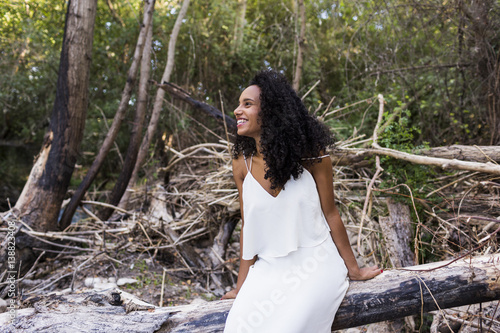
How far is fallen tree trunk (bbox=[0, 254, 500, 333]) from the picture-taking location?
209 centimetres

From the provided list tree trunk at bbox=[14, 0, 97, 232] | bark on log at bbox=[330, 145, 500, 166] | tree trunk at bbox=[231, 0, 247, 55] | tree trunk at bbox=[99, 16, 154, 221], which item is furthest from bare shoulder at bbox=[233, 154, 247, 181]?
tree trunk at bbox=[231, 0, 247, 55]

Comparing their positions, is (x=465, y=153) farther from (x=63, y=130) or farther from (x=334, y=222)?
(x=63, y=130)

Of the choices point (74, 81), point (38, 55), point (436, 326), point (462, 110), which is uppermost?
point (38, 55)

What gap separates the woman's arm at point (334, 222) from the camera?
7.19ft

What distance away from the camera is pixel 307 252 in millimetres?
2131

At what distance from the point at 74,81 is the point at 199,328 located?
3444 millimetres

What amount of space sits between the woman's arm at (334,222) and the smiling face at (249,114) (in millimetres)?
412

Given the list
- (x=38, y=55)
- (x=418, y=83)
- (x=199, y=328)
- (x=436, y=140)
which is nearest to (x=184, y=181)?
(x=199, y=328)

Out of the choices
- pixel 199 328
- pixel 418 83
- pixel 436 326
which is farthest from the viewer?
pixel 418 83

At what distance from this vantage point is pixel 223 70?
26.2ft

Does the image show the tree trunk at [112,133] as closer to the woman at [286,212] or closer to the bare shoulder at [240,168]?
the bare shoulder at [240,168]

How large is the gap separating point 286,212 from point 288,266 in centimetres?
30

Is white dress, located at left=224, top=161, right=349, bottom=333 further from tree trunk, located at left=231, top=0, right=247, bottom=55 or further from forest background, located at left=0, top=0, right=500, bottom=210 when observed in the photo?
tree trunk, located at left=231, top=0, right=247, bottom=55

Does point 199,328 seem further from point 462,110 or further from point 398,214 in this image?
point 462,110
